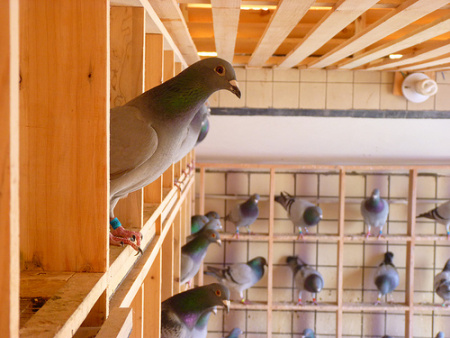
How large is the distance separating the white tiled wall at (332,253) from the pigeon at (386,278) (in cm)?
27

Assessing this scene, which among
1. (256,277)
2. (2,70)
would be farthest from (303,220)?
(2,70)

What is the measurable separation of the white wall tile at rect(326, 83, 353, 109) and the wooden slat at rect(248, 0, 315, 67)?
1.79 m

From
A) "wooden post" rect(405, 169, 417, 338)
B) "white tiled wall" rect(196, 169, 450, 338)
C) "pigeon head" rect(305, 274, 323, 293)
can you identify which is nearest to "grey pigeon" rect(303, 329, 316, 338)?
"white tiled wall" rect(196, 169, 450, 338)

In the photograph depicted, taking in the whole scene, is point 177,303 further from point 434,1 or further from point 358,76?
point 358,76

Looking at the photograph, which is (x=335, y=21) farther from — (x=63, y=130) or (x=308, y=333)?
(x=308, y=333)

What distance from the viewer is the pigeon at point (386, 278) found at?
5246 mm

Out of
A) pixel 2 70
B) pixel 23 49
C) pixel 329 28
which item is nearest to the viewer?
pixel 2 70

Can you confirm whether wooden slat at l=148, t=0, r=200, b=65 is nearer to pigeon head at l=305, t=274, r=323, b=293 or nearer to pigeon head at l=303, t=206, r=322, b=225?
pigeon head at l=303, t=206, r=322, b=225

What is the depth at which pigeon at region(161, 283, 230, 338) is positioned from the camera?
2.37m

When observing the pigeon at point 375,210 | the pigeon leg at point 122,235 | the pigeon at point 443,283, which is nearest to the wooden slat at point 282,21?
the pigeon leg at point 122,235

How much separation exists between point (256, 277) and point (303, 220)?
720 millimetres

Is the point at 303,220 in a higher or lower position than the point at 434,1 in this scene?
lower

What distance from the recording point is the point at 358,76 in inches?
186

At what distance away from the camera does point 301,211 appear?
513 cm
